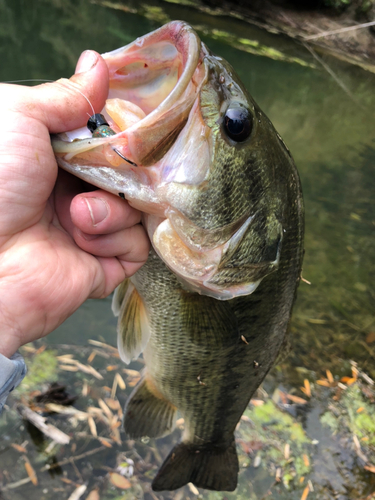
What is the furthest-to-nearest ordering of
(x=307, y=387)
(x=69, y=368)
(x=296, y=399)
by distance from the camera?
1. (x=307, y=387)
2. (x=296, y=399)
3. (x=69, y=368)

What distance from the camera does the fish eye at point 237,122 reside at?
45.3 inches

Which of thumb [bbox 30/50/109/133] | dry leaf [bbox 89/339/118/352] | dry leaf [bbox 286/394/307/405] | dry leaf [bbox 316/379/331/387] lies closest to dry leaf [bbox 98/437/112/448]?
dry leaf [bbox 89/339/118/352]

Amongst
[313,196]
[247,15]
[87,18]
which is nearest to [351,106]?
[313,196]

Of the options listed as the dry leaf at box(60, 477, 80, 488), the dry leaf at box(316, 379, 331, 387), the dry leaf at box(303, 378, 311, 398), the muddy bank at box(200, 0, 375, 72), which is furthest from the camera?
the muddy bank at box(200, 0, 375, 72)

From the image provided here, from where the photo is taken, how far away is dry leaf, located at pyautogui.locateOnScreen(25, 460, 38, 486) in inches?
95.0

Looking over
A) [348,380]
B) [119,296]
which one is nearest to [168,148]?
[119,296]

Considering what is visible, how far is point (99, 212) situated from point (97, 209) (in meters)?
0.01

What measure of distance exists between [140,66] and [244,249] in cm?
69

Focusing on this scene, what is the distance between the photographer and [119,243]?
4.46 feet

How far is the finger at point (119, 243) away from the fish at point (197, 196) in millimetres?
54

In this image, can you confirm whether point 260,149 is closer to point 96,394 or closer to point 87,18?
point 96,394

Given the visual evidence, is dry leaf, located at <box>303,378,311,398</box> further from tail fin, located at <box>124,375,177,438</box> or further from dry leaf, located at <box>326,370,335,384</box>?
tail fin, located at <box>124,375,177,438</box>

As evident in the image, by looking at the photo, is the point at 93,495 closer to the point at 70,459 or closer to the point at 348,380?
the point at 70,459

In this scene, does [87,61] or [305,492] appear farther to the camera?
[305,492]
